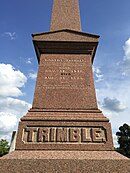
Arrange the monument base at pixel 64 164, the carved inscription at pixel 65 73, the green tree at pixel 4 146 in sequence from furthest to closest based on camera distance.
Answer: the green tree at pixel 4 146
the carved inscription at pixel 65 73
the monument base at pixel 64 164

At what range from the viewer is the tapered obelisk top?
7.41 meters

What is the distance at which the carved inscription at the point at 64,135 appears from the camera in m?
4.68

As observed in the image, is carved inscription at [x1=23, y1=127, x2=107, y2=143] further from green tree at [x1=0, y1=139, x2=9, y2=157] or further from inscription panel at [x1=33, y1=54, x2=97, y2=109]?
green tree at [x1=0, y1=139, x2=9, y2=157]

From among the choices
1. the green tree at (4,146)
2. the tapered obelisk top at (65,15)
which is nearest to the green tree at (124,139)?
the green tree at (4,146)

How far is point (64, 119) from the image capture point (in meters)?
4.93

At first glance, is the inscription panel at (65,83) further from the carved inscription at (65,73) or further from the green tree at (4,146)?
the green tree at (4,146)

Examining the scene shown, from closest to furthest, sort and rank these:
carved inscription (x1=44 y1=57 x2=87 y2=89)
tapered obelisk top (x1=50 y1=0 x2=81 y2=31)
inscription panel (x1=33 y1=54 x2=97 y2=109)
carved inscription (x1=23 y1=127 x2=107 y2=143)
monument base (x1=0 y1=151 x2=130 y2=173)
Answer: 1. monument base (x1=0 y1=151 x2=130 y2=173)
2. carved inscription (x1=23 y1=127 x2=107 y2=143)
3. inscription panel (x1=33 y1=54 x2=97 y2=109)
4. carved inscription (x1=44 y1=57 x2=87 y2=89)
5. tapered obelisk top (x1=50 y1=0 x2=81 y2=31)

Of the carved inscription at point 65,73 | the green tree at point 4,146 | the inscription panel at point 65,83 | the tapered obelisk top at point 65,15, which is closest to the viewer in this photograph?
the inscription panel at point 65,83

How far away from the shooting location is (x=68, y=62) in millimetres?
6312

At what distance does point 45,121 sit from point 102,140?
1516mm

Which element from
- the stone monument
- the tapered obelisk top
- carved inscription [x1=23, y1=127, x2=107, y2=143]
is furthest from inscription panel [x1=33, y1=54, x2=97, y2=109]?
the tapered obelisk top

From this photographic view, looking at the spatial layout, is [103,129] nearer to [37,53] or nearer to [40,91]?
[40,91]

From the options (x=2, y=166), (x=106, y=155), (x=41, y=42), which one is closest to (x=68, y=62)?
(x=41, y=42)

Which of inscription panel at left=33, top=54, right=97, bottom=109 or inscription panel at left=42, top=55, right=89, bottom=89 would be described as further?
inscription panel at left=42, top=55, right=89, bottom=89
